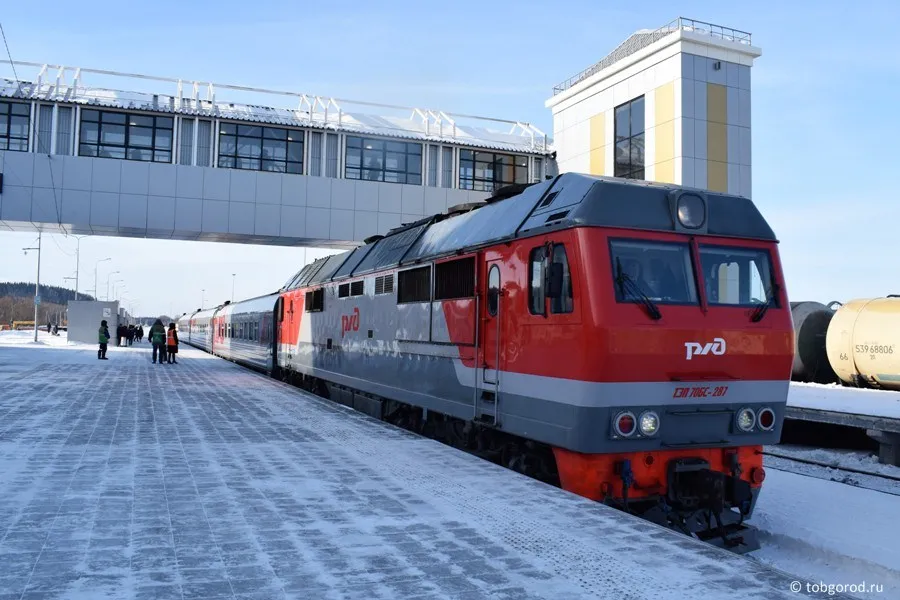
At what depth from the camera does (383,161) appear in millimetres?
31344

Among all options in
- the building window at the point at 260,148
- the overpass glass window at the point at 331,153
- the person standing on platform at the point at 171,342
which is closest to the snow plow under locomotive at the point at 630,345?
the person standing on platform at the point at 171,342

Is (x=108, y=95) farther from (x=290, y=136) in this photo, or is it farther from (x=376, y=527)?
(x=376, y=527)

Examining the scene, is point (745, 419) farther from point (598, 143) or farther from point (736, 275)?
point (598, 143)

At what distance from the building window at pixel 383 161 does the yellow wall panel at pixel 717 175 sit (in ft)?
41.6

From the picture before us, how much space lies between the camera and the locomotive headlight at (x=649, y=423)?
642 centimetres

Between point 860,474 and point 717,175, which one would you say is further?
point 717,175

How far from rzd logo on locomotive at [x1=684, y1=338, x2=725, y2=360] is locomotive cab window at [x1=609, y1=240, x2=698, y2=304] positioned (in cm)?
41

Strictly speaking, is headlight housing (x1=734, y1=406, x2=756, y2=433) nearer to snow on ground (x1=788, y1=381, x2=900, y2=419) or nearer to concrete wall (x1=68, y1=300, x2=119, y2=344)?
snow on ground (x1=788, y1=381, x2=900, y2=419)

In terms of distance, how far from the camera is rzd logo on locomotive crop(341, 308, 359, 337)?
13.0 m

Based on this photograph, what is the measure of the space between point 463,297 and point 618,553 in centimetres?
427

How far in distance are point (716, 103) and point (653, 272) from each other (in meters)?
19.9

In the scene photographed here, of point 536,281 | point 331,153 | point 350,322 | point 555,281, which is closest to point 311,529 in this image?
point 555,281

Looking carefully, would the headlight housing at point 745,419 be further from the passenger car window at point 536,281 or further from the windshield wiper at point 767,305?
the passenger car window at point 536,281

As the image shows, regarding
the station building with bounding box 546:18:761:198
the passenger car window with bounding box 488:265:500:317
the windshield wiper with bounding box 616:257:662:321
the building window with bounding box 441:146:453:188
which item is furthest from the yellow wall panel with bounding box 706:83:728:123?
the windshield wiper with bounding box 616:257:662:321
